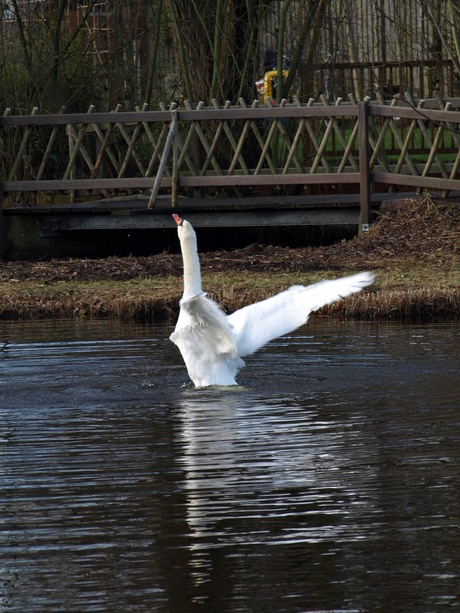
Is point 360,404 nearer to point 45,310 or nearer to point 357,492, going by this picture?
point 357,492

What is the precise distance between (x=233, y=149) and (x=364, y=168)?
2.39 meters

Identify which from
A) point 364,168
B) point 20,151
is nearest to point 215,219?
point 364,168

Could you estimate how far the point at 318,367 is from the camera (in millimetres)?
9688

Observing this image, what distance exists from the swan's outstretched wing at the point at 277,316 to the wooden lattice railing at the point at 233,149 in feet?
26.3

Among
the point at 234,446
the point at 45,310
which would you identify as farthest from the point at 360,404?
the point at 45,310

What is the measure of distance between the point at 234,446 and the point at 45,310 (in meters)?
6.97

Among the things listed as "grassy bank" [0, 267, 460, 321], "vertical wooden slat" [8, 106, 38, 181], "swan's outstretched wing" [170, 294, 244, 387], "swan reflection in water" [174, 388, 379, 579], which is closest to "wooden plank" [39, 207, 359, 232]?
"vertical wooden slat" [8, 106, 38, 181]

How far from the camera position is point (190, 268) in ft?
29.2

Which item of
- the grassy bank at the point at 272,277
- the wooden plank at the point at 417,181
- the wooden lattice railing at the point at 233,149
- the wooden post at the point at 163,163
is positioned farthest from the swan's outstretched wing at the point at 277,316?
the wooden post at the point at 163,163

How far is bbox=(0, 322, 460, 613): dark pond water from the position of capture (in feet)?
15.6

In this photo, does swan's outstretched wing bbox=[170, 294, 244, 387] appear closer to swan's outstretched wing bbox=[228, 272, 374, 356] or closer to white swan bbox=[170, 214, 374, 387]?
white swan bbox=[170, 214, 374, 387]

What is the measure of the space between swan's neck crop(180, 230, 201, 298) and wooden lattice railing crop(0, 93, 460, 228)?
317 inches

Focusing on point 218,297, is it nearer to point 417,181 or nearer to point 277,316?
point 277,316

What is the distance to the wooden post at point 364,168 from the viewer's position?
17516mm
